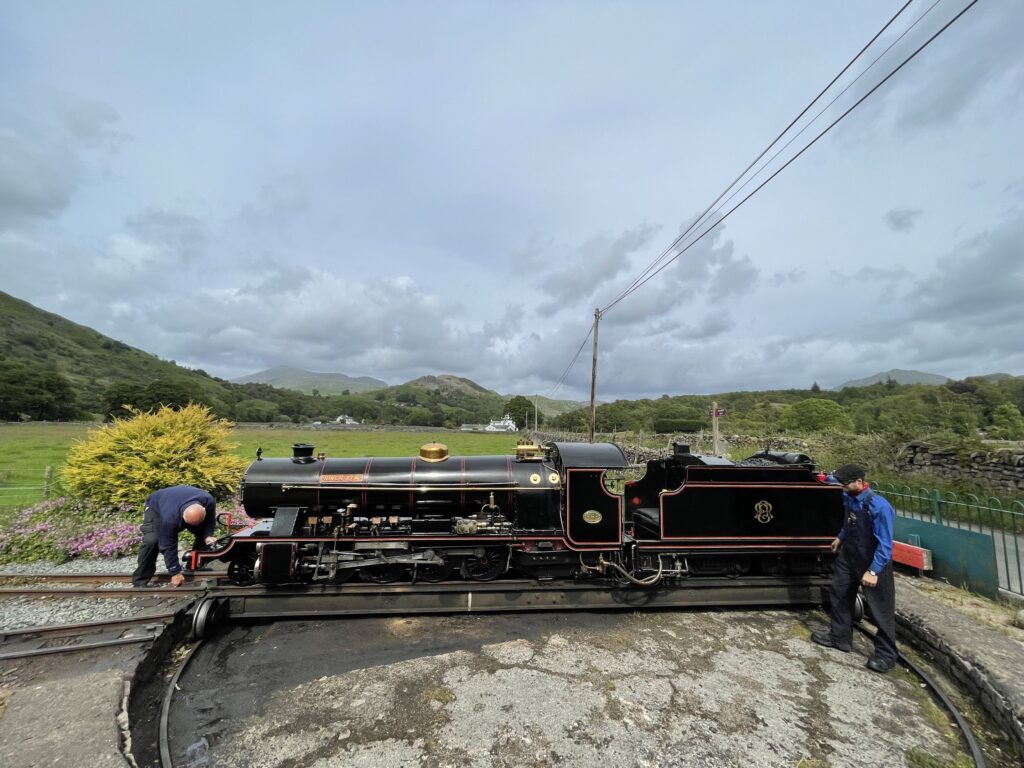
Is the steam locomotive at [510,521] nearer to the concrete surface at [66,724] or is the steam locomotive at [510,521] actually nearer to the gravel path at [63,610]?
the gravel path at [63,610]

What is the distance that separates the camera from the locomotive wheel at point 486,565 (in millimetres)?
5855

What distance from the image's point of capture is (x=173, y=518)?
560 centimetres

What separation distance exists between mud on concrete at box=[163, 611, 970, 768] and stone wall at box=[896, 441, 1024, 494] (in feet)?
27.7

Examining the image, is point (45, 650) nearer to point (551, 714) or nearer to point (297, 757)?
point (297, 757)

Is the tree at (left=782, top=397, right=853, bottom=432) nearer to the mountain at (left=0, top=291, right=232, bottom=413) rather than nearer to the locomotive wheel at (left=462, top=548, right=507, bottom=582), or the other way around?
the locomotive wheel at (left=462, top=548, right=507, bottom=582)

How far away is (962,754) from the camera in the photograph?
3.56 meters

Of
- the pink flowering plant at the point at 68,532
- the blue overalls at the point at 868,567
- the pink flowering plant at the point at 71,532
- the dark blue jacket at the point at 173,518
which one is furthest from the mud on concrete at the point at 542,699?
the pink flowering plant at the point at 68,532

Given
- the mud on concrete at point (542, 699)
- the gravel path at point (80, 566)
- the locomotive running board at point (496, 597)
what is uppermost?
the locomotive running board at point (496, 597)

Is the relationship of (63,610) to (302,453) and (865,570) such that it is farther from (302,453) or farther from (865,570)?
(865,570)

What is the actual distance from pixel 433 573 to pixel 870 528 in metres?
4.82

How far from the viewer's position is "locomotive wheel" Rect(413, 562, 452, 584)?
19.1 feet

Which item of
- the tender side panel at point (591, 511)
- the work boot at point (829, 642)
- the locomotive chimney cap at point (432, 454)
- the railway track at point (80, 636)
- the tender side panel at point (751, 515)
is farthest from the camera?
the locomotive chimney cap at point (432, 454)

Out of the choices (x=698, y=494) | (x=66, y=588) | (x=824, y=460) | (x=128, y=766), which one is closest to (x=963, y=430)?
(x=824, y=460)

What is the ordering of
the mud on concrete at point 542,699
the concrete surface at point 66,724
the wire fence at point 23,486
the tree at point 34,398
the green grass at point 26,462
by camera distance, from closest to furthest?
the concrete surface at point 66,724, the mud on concrete at point 542,699, the wire fence at point 23,486, the green grass at point 26,462, the tree at point 34,398
